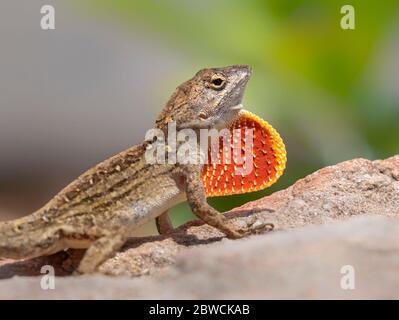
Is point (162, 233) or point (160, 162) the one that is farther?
point (162, 233)

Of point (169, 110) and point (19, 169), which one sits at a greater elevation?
point (19, 169)

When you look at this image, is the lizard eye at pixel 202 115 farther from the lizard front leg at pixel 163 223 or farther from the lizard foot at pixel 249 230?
the lizard foot at pixel 249 230

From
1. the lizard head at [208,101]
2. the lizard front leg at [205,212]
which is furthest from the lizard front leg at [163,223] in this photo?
the lizard head at [208,101]

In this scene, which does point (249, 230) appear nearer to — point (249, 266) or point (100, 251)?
point (100, 251)

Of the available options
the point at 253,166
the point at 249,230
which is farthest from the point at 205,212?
the point at 253,166
